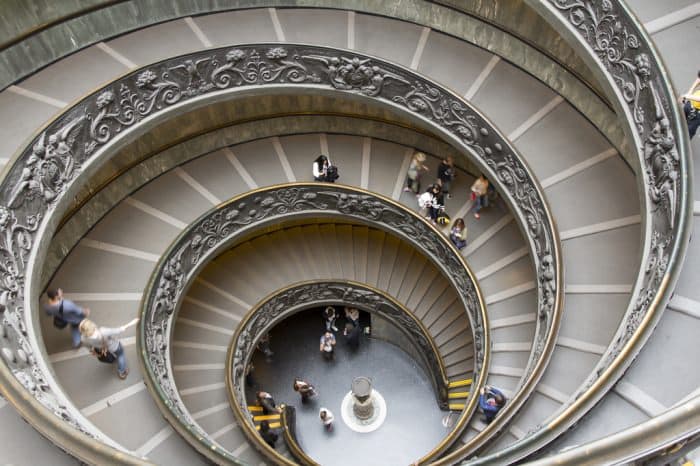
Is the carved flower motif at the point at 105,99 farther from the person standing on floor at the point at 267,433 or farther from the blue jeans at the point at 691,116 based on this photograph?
the blue jeans at the point at 691,116

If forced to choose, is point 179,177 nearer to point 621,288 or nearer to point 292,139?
point 292,139

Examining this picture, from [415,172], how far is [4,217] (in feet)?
27.8

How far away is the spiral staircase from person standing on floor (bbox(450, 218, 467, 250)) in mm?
492

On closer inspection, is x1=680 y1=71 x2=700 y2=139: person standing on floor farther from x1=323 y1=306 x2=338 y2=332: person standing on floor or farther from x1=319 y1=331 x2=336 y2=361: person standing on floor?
x1=323 y1=306 x2=338 y2=332: person standing on floor

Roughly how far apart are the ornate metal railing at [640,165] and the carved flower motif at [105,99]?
7.81 metres

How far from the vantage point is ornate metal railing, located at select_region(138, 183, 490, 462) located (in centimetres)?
1141

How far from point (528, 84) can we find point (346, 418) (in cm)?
957

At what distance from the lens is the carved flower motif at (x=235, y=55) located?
38.5 ft

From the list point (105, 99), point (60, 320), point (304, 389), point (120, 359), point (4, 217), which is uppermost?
point (105, 99)

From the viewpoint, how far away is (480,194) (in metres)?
13.0

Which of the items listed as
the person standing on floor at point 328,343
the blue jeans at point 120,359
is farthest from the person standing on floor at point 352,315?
the blue jeans at point 120,359

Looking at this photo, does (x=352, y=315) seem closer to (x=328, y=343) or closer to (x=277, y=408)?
(x=328, y=343)

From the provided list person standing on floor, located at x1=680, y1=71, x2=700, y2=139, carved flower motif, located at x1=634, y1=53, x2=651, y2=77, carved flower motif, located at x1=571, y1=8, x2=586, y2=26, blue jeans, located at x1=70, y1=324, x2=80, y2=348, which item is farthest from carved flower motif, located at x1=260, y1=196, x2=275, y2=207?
person standing on floor, located at x1=680, y1=71, x2=700, y2=139

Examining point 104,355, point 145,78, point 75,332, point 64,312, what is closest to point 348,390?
point 104,355
